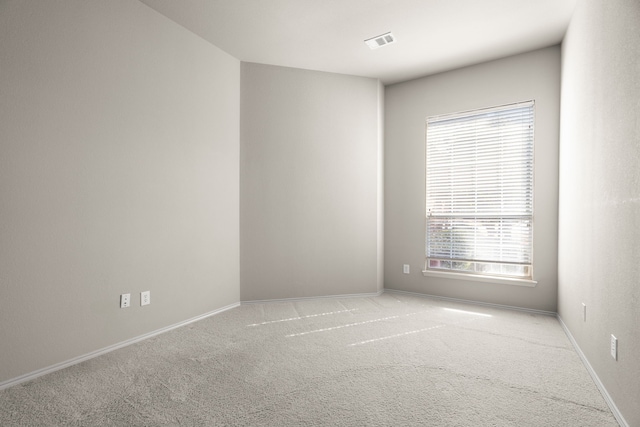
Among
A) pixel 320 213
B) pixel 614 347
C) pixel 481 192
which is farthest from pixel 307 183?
pixel 614 347

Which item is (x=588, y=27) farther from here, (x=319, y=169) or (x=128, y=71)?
(x=128, y=71)

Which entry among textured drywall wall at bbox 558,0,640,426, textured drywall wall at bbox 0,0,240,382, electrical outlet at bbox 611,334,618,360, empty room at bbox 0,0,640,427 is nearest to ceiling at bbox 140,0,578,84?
empty room at bbox 0,0,640,427

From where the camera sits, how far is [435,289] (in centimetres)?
423

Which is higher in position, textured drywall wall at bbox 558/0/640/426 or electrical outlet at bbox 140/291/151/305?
textured drywall wall at bbox 558/0/640/426

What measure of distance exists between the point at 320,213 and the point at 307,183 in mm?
412

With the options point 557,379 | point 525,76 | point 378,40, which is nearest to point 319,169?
point 378,40

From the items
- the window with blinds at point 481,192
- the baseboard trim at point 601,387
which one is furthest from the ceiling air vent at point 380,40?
the baseboard trim at point 601,387

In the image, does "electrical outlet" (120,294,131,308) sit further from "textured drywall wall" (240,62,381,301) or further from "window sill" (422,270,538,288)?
"window sill" (422,270,538,288)

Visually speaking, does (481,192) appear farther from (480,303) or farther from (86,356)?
(86,356)

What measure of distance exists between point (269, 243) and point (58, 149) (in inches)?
89.1

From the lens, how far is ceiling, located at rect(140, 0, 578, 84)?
285cm

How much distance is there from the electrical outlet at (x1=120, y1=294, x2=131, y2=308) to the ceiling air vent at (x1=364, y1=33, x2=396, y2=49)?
10.8ft

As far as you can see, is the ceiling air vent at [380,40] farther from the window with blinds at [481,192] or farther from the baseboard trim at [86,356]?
the baseboard trim at [86,356]

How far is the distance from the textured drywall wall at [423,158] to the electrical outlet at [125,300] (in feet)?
10.3
